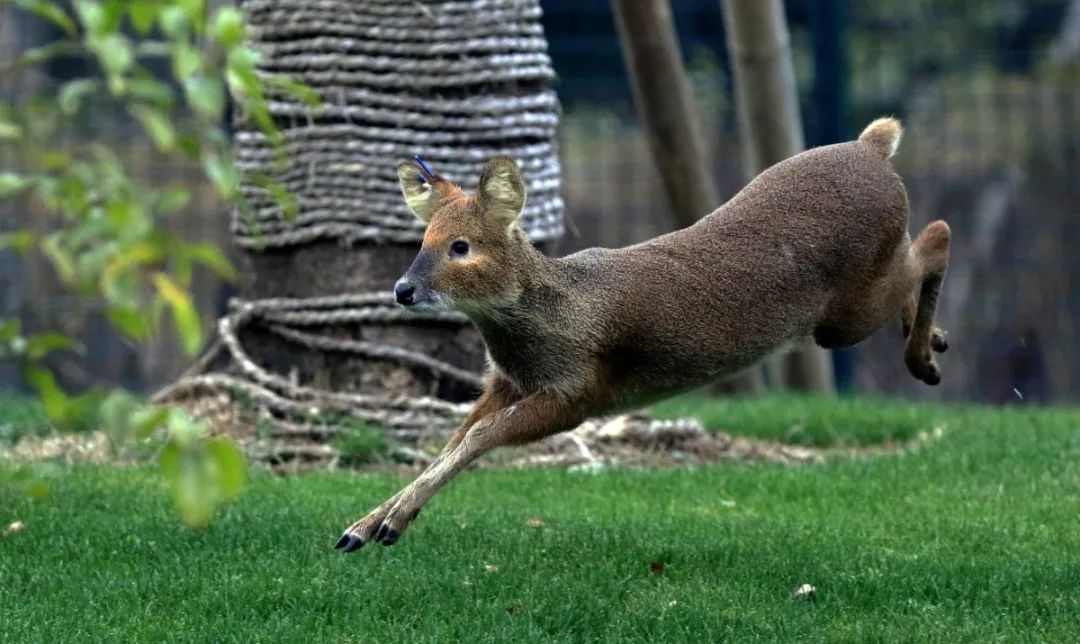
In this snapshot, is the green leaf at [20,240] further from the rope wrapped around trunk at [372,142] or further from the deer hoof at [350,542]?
the rope wrapped around trunk at [372,142]

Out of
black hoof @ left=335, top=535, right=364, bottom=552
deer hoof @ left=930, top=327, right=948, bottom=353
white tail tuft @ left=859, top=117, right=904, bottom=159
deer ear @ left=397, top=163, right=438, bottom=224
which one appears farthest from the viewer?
deer hoof @ left=930, top=327, right=948, bottom=353

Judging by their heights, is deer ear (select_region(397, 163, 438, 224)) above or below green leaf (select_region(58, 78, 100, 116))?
below

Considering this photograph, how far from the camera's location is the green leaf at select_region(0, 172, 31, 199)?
223 centimetres

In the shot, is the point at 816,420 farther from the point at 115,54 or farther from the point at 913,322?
the point at 115,54

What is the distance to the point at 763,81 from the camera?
8.43m

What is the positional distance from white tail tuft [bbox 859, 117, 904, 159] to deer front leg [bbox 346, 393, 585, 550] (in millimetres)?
1383

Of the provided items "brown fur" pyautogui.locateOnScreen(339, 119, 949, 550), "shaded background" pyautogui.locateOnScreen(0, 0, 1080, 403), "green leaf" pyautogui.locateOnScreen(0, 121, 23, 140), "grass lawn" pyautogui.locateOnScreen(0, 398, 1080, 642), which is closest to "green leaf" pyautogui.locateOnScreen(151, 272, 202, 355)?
"green leaf" pyautogui.locateOnScreen(0, 121, 23, 140)

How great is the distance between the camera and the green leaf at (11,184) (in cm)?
223

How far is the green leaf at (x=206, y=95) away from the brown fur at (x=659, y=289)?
2.22 m

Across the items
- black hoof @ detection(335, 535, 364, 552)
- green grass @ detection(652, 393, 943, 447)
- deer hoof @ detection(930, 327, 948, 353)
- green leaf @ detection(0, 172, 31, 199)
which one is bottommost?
green grass @ detection(652, 393, 943, 447)

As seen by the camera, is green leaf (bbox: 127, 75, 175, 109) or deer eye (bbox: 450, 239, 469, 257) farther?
deer eye (bbox: 450, 239, 469, 257)

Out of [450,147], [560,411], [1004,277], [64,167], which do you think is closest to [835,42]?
[1004,277]

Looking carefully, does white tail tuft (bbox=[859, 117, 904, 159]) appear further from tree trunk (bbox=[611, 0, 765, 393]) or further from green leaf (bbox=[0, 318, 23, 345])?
green leaf (bbox=[0, 318, 23, 345])

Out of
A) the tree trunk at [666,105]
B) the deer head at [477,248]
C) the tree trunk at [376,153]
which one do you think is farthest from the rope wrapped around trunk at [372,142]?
the deer head at [477,248]
